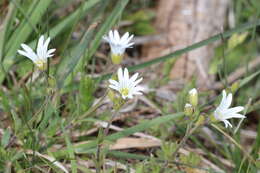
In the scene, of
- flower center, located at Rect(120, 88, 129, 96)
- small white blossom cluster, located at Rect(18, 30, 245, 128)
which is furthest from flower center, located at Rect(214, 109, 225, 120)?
flower center, located at Rect(120, 88, 129, 96)

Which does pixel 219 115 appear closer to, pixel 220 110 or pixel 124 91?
pixel 220 110

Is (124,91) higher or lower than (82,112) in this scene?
higher

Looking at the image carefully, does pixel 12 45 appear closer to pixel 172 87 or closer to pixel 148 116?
pixel 148 116

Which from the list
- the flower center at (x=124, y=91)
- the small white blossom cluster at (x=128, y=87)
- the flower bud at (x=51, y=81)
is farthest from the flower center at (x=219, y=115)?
the flower bud at (x=51, y=81)

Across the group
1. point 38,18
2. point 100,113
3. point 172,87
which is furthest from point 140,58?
point 38,18

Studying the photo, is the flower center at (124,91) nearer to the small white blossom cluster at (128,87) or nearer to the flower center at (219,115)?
the small white blossom cluster at (128,87)

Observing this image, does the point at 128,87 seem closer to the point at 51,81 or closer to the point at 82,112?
the point at 51,81

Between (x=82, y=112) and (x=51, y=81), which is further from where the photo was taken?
(x=82, y=112)

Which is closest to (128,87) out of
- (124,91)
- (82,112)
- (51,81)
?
(124,91)

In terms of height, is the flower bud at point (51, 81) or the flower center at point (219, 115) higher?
the flower bud at point (51, 81)

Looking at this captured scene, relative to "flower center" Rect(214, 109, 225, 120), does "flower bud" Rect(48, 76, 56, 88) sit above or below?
above

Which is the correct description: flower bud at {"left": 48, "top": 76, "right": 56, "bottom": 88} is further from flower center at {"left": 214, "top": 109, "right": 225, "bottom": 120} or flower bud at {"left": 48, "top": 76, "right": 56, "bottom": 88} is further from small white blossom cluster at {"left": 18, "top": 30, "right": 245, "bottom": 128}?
flower center at {"left": 214, "top": 109, "right": 225, "bottom": 120}
